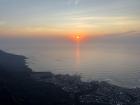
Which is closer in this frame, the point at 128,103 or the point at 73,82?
the point at 128,103

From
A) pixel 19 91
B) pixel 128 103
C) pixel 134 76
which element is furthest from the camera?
pixel 134 76

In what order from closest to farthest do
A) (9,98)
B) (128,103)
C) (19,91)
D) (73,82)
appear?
(9,98) → (128,103) → (19,91) → (73,82)

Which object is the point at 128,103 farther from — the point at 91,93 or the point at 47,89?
the point at 47,89

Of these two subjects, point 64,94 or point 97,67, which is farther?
point 97,67

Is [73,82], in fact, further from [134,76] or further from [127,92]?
[134,76]

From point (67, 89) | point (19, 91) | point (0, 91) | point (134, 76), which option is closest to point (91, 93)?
point (67, 89)

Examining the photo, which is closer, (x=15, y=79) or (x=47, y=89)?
(x=47, y=89)

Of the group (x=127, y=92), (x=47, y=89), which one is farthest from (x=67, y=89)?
(x=127, y=92)

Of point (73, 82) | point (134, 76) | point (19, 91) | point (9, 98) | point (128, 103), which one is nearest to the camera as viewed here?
point (9, 98)

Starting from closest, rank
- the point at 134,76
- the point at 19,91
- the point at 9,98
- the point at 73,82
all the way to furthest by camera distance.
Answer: the point at 9,98 → the point at 19,91 → the point at 73,82 → the point at 134,76
